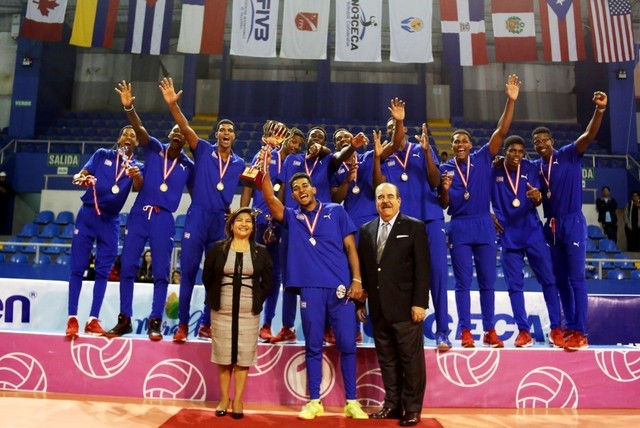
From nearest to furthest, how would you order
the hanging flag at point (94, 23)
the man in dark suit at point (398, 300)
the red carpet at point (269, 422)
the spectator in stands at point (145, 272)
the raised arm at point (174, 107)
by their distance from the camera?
the red carpet at point (269, 422)
the man in dark suit at point (398, 300)
the raised arm at point (174, 107)
the spectator in stands at point (145, 272)
the hanging flag at point (94, 23)

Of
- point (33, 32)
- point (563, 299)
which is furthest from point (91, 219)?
point (33, 32)

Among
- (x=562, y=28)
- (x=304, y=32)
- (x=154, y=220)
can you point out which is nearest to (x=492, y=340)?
(x=154, y=220)

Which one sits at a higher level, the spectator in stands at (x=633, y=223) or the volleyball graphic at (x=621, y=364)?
the spectator in stands at (x=633, y=223)

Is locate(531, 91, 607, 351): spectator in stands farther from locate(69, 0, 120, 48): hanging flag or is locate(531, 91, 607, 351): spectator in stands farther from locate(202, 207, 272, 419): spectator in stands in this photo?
Result: locate(69, 0, 120, 48): hanging flag

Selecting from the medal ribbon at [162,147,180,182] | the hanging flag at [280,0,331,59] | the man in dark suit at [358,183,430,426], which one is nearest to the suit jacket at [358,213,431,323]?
the man in dark suit at [358,183,430,426]

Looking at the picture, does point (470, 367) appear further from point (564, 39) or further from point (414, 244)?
point (564, 39)

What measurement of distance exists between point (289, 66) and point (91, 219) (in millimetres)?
13902

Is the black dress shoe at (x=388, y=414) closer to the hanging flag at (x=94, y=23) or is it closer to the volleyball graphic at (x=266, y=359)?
the volleyball graphic at (x=266, y=359)

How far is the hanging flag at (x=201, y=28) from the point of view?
12.1 meters

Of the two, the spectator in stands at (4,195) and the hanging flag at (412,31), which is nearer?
the hanging flag at (412,31)

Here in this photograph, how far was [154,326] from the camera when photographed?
4.82 m

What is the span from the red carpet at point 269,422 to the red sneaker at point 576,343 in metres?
1.53

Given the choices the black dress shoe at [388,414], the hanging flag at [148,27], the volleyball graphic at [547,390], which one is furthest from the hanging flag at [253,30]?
the black dress shoe at [388,414]

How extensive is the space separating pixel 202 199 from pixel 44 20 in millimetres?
10033
